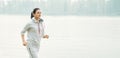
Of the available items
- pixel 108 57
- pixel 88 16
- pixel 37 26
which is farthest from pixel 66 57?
pixel 88 16

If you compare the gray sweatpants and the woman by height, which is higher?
the woman

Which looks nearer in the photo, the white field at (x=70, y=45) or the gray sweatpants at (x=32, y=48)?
the gray sweatpants at (x=32, y=48)

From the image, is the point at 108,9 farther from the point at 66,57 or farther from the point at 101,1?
the point at 66,57

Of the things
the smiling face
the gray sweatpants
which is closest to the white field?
the gray sweatpants

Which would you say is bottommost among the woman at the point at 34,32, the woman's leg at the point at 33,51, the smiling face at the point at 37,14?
the woman's leg at the point at 33,51

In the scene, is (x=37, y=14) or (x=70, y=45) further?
(x=70, y=45)

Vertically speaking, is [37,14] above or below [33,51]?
above

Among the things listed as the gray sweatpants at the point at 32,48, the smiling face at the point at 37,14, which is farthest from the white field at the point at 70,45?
the smiling face at the point at 37,14

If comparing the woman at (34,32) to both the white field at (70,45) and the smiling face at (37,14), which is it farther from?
the white field at (70,45)

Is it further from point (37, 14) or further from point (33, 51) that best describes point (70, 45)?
point (37, 14)

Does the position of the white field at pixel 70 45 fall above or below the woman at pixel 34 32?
below

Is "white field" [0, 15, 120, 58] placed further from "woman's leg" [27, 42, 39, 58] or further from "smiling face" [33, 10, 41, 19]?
"smiling face" [33, 10, 41, 19]

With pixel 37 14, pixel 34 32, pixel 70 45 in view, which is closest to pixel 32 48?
pixel 34 32

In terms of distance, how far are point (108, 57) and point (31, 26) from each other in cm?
483
